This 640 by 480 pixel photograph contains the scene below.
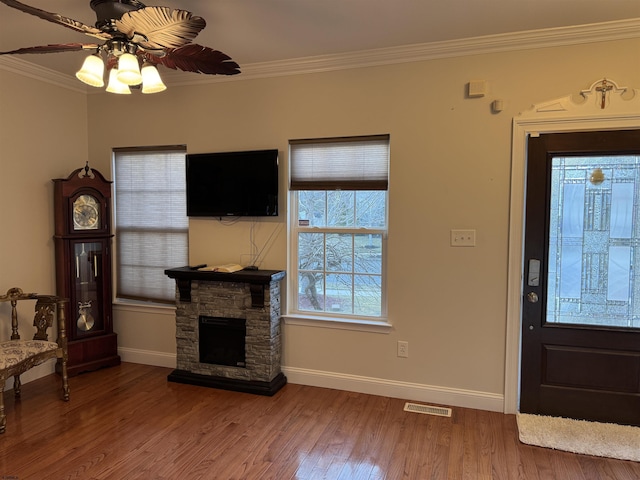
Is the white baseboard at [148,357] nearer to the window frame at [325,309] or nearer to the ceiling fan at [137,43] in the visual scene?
the window frame at [325,309]

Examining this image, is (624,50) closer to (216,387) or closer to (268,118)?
(268,118)

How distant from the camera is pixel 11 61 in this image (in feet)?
11.1

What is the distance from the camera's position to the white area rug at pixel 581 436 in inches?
101

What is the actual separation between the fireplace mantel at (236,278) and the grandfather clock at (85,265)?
2.83ft

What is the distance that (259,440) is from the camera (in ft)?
8.82

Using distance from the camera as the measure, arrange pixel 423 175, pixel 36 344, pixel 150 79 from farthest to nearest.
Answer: pixel 423 175, pixel 36 344, pixel 150 79

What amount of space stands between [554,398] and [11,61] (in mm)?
4901

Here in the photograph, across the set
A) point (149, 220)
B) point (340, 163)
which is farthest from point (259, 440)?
point (149, 220)

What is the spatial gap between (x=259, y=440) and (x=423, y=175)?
2.17 meters

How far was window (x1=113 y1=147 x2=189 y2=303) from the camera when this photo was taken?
3.91m

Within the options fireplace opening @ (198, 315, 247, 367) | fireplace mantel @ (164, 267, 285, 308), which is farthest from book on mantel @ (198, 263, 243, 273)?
fireplace opening @ (198, 315, 247, 367)

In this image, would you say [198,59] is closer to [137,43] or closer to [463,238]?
[137,43]

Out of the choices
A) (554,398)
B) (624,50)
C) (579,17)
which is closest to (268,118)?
(579,17)

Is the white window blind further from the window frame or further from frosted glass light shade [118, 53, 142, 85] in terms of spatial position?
frosted glass light shade [118, 53, 142, 85]
